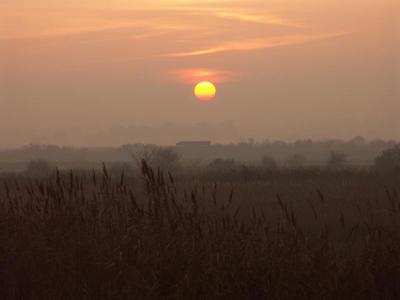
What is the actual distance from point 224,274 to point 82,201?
1.93 meters

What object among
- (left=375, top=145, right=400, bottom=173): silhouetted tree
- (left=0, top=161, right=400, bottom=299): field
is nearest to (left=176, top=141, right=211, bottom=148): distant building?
(left=375, top=145, right=400, bottom=173): silhouetted tree

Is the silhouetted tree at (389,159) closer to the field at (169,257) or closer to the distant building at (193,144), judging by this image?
the field at (169,257)

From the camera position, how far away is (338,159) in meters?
67.0

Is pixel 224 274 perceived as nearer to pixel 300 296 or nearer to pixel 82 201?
pixel 300 296

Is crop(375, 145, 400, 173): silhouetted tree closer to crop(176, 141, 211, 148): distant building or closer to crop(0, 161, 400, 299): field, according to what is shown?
crop(0, 161, 400, 299): field

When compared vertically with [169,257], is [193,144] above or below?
above

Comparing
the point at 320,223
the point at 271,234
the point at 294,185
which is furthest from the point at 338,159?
the point at 271,234

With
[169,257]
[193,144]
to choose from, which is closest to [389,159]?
[169,257]

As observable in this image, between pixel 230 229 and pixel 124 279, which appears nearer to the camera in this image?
pixel 124 279

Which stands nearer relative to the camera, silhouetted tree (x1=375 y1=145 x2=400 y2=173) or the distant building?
silhouetted tree (x1=375 y1=145 x2=400 y2=173)

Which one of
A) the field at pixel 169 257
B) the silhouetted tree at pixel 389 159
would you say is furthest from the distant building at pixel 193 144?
the field at pixel 169 257

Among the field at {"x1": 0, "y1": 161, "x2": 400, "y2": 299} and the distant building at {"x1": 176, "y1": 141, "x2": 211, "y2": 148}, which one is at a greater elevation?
the distant building at {"x1": 176, "y1": 141, "x2": 211, "y2": 148}

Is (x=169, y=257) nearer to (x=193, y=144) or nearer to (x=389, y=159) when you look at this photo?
(x=389, y=159)

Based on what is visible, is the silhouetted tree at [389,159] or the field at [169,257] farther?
the silhouetted tree at [389,159]
